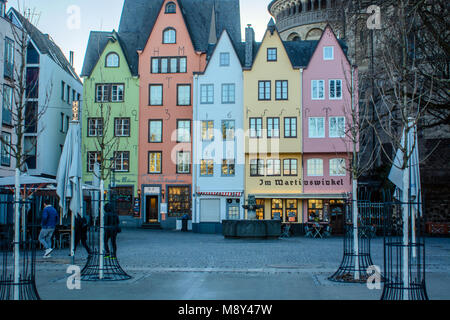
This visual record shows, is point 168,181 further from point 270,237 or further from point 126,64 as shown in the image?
point 270,237

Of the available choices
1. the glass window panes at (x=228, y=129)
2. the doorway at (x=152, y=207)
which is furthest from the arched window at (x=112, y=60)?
the doorway at (x=152, y=207)

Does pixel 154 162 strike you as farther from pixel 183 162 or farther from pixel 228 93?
pixel 228 93

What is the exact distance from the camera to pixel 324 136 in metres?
42.4

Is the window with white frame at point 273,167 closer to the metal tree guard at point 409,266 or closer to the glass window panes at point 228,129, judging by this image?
the glass window panes at point 228,129

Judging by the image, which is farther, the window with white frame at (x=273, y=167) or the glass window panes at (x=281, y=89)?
the glass window panes at (x=281, y=89)

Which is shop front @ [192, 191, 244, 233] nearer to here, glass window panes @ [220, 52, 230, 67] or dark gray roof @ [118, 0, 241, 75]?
glass window panes @ [220, 52, 230, 67]

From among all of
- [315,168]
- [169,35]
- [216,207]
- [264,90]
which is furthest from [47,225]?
[169,35]

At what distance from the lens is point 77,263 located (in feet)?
56.1

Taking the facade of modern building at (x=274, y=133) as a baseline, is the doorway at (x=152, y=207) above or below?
below

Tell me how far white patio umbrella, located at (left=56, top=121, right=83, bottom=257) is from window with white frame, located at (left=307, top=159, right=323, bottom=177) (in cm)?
2644

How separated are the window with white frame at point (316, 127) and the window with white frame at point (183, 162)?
1004 cm

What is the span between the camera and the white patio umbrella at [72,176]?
1764 centimetres
